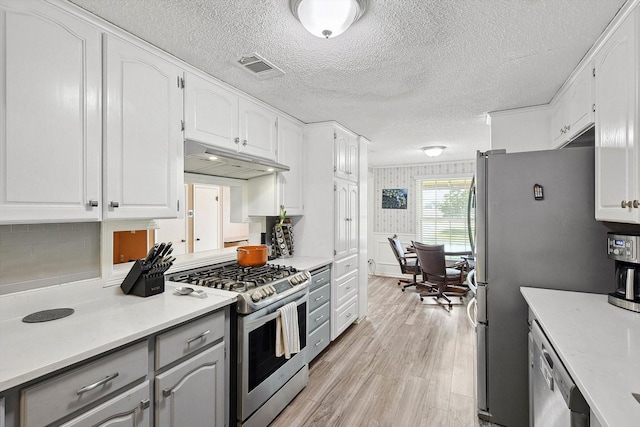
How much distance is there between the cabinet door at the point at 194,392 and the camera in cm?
138

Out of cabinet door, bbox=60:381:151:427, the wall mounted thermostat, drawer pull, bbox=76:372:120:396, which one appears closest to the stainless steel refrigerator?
the wall mounted thermostat

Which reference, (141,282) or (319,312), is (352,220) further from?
(141,282)

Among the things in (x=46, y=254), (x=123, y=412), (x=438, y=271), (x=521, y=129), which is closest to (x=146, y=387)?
(x=123, y=412)

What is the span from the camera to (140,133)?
1.69 meters

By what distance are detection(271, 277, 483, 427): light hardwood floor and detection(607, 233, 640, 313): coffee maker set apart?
46.8 inches

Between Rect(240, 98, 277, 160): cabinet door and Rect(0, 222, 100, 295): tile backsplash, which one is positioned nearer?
Rect(0, 222, 100, 295): tile backsplash

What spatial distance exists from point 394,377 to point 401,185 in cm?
441

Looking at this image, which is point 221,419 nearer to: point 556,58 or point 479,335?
point 479,335

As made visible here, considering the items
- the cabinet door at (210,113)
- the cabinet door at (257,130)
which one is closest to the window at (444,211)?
the cabinet door at (257,130)

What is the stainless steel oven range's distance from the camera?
5.87ft

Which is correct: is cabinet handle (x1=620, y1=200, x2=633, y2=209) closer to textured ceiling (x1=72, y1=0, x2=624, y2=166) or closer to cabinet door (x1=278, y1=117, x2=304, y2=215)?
textured ceiling (x1=72, y1=0, x2=624, y2=166)

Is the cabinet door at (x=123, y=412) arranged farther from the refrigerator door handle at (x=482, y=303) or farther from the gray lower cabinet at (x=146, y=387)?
the refrigerator door handle at (x=482, y=303)

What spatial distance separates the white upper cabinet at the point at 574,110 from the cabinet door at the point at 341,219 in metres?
1.94

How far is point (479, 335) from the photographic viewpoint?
206cm
